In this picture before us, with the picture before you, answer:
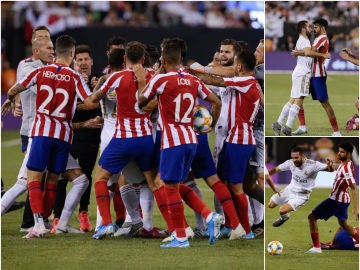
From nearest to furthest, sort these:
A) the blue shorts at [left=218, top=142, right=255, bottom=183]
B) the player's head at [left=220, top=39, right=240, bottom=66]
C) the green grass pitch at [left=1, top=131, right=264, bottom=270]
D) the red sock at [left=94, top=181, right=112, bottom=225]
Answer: the green grass pitch at [left=1, top=131, right=264, bottom=270] < the red sock at [left=94, top=181, right=112, bottom=225] < the blue shorts at [left=218, top=142, right=255, bottom=183] < the player's head at [left=220, top=39, right=240, bottom=66]

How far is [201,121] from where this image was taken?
6.20 metres

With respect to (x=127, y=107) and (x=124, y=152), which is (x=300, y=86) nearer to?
(x=127, y=107)

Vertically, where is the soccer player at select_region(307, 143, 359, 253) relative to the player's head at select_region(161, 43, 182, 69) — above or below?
below

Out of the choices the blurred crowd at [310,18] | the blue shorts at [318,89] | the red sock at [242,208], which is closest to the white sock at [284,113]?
the blue shorts at [318,89]

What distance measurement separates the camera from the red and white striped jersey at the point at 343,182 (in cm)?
649

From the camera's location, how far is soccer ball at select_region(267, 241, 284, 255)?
20.7ft

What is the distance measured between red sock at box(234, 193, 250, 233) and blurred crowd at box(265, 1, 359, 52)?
1279 mm

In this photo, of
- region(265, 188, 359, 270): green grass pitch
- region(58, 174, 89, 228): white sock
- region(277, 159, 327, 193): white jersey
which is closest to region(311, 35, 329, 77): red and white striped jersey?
region(277, 159, 327, 193): white jersey

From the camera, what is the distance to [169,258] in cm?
583

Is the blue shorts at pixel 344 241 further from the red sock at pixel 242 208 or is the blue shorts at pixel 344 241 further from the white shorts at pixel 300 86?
the white shorts at pixel 300 86

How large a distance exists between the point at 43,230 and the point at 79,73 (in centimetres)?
133

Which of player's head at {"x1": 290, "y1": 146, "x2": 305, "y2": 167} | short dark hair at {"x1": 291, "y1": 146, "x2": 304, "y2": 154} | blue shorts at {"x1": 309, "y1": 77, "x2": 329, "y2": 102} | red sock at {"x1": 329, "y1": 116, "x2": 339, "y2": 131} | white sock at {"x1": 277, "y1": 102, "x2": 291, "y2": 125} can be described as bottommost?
player's head at {"x1": 290, "y1": 146, "x2": 305, "y2": 167}

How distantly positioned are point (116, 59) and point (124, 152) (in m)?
0.72

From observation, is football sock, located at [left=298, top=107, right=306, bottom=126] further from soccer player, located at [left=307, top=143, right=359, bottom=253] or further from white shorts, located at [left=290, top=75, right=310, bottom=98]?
soccer player, located at [left=307, top=143, right=359, bottom=253]
